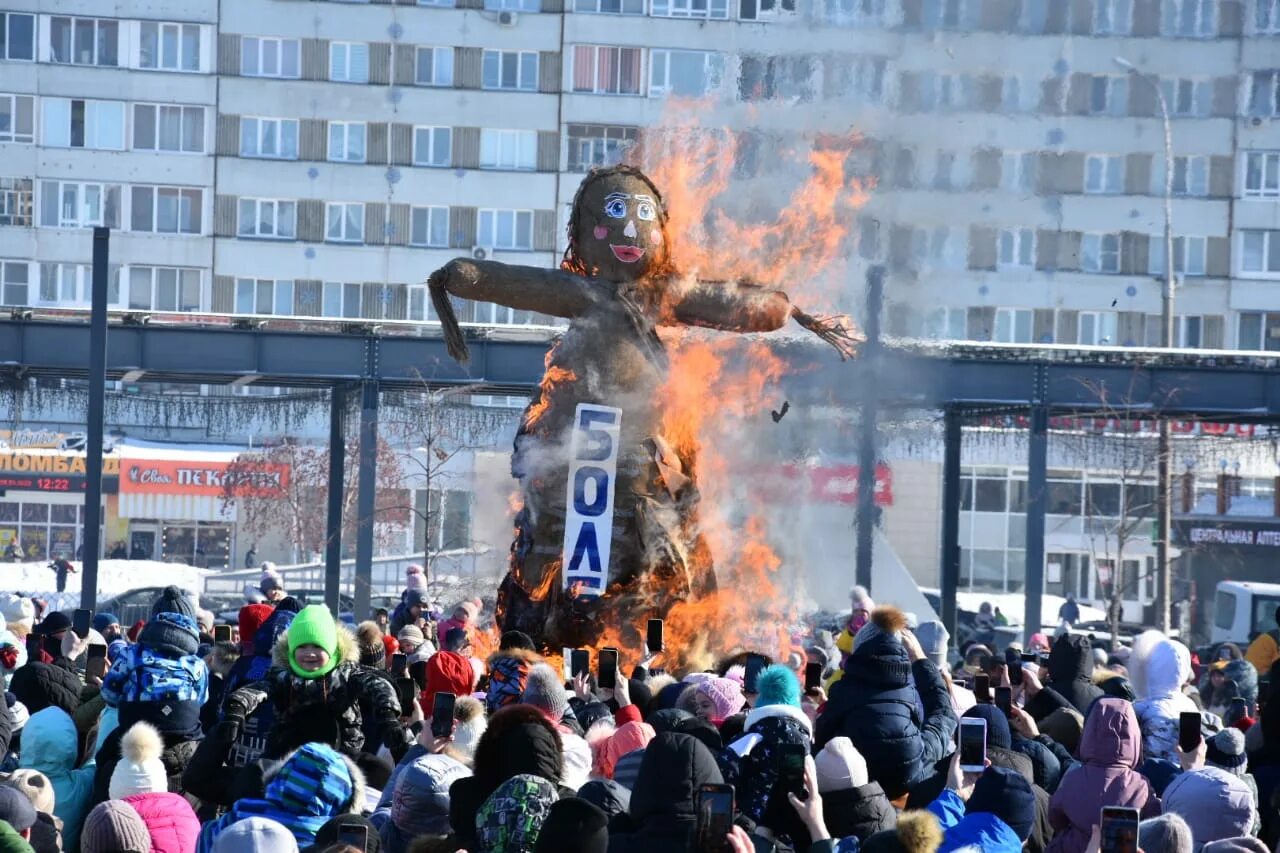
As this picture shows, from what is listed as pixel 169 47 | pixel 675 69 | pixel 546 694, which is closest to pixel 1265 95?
pixel 675 69

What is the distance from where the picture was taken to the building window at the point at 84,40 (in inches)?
2008

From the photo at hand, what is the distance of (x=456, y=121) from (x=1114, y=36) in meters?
19.0

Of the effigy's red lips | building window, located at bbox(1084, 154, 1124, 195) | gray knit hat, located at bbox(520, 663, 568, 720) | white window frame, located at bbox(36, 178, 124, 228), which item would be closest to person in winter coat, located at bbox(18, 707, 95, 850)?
gray knit hat, located at bbox(520, 663, 568, 720)

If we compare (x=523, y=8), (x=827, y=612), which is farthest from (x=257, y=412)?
(x=827, y=612)

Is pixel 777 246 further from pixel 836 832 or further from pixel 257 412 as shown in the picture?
pixel 257 412

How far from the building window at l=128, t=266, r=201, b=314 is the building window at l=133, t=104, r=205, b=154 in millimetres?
3334

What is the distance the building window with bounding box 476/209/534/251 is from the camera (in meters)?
51.5

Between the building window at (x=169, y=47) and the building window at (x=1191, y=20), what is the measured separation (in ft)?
83.8

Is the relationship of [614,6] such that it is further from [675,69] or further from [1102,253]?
[1102,253]

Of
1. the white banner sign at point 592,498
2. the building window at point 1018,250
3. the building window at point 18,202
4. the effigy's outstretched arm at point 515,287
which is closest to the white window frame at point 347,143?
the building window at point 18,202

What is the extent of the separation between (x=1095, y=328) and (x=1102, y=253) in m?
3.25

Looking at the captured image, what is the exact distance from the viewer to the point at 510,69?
5103 cm

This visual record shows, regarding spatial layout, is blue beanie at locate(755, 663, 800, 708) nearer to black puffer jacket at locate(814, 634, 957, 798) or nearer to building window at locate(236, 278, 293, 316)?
black puffer jacket at locate(814, 634, 957, 798)

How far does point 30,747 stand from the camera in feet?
30.3
